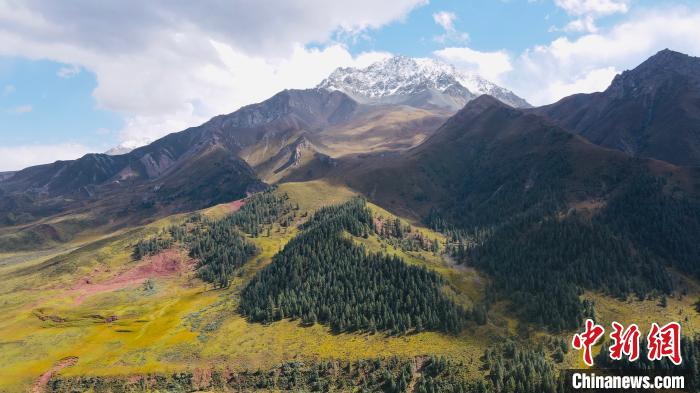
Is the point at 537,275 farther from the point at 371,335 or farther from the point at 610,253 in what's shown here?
the point at 371,335

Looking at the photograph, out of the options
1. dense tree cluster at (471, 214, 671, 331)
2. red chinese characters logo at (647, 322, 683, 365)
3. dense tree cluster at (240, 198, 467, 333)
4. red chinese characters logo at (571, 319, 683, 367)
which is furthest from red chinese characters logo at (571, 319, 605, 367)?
dense tree cluster at (240, 198, 467, 333)

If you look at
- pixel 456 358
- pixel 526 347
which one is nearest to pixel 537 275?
pixel 526 347

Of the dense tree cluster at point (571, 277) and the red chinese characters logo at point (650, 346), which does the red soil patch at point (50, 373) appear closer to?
the red chinese characters logo at point (650, 346)

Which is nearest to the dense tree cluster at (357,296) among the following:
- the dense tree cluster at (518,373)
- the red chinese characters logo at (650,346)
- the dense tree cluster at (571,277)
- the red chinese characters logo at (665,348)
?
the dense tree cluster at (518,373)

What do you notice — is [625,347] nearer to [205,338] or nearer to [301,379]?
[301,379]

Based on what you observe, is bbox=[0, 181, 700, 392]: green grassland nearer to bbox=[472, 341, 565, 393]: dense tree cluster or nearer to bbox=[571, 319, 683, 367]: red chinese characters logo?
bbox=[472, 341, 565, 393]: dense tree cluster

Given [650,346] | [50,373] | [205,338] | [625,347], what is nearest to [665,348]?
[650,346]
